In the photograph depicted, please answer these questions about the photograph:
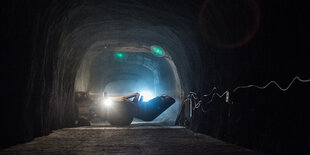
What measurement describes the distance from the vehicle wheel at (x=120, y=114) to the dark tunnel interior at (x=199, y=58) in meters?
2.66

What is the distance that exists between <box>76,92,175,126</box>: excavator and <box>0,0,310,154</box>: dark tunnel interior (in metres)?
2.86

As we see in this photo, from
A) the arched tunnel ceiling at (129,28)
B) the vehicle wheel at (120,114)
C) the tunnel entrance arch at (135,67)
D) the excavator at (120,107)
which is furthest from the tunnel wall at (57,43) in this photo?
the tunnel entrance arch at (135,67)

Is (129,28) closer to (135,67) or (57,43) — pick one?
(57,43)

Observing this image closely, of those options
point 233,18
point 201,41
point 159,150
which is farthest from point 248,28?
point 201,41

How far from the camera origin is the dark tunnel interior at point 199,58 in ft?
20.3

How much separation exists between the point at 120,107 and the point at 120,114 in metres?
0.39

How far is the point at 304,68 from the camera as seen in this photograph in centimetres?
571

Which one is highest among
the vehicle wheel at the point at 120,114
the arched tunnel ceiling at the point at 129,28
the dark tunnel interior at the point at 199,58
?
the arched tunnel ceiling at the point at 129,28

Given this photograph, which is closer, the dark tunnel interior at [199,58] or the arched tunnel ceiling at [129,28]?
the dark tunnel interior at [199,58]

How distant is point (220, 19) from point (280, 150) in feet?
13.4

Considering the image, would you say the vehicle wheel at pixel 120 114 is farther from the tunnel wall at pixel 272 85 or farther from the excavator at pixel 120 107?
the tunnel wall at pixel 272 85

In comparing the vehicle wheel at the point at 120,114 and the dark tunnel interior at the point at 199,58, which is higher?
the dark tunnel interior at the point at 199,58

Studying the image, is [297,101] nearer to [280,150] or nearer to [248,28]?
[280,150]

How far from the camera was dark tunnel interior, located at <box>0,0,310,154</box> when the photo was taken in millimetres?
6184
